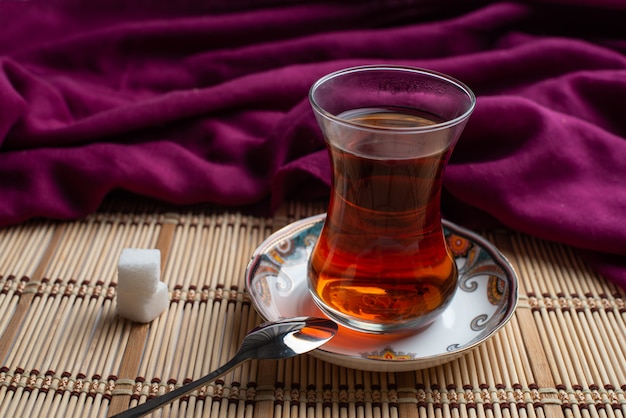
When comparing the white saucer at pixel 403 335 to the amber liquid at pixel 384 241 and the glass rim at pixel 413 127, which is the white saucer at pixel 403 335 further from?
the glass rim at pixel 413 127

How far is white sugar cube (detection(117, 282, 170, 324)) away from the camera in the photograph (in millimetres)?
676

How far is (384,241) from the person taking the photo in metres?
0.61

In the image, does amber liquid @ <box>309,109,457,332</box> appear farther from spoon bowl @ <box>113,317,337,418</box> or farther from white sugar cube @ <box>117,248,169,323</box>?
white sugar cube @ <box>117,248,169,323</box>

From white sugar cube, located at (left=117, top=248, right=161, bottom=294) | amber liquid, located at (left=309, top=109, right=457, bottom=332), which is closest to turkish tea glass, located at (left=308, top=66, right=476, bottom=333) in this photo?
amber liquid, located at (left=309, top=109, right=457, bottom=332)

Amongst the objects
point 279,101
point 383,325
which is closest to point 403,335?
point 383,325

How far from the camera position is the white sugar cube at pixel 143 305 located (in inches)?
26.6

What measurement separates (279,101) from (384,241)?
0.44m

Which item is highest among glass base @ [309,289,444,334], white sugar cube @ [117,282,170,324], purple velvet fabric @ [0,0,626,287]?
purple velvet fabric @ [0,0,626,287]

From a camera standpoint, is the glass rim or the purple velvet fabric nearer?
the glass rim

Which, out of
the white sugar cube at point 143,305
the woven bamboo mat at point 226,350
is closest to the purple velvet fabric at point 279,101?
the woven bamboo mat at point 226,350

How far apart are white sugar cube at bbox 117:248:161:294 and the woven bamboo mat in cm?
4

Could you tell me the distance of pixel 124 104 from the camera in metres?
0.99

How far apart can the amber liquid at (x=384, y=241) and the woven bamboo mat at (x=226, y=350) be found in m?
0.06

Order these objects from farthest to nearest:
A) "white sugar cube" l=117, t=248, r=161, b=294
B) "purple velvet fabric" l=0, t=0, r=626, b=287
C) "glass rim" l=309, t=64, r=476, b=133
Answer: "purple velvet fabric" l=0, t=0, r=626, b=287 < "white sugar cube" l=117, t=248, r=161, b=294 < "glass rim" l=309, t=64, r=476, b=133
